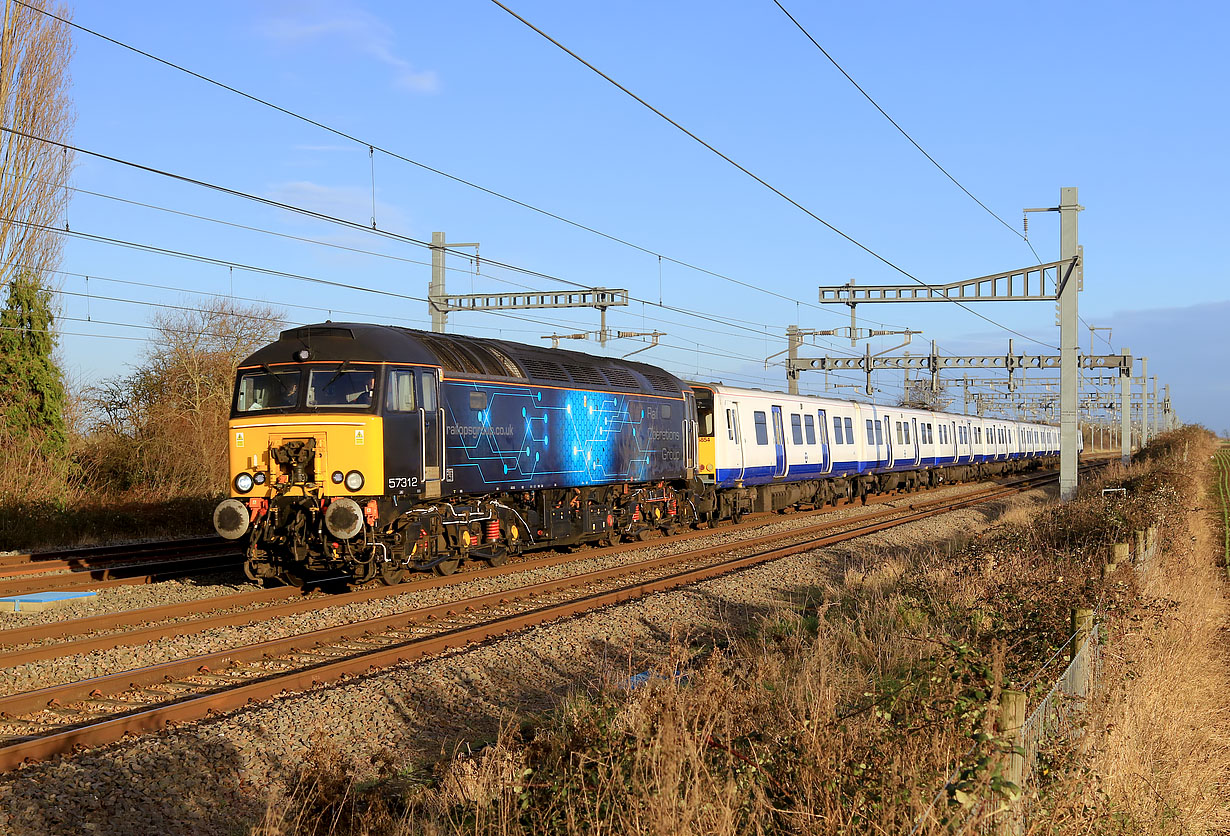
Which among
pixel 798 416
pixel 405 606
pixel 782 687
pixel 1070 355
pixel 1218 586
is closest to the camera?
pixel 782 687

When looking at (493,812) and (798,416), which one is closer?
(493,812)

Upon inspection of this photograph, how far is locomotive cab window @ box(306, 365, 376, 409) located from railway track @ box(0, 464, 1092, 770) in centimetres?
250

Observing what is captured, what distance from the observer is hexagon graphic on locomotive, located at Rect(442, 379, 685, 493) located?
1452 centimetres

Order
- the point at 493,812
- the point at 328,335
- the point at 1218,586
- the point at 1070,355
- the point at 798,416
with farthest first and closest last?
the point at 798,416 < the point at 1070,355 < the point at 1218,586 < the point at 328,335 < the point at 493,812

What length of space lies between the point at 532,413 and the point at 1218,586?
1076 centimetres

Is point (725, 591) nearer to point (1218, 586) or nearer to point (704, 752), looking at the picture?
point (1218, 586)

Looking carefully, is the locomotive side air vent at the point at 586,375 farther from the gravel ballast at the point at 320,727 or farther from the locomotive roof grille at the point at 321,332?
the gravel ballast at the point at 320,727

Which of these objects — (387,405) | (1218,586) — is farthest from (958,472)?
(387,405)

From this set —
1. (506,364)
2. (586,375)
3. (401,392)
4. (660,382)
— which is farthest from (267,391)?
(660,382)

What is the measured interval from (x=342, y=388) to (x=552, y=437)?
4.38m

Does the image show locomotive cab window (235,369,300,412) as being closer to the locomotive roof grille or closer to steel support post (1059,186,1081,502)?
the locomotive roof grille

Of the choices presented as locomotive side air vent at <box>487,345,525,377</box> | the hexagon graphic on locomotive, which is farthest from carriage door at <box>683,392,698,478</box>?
locomotive side air vent at <box>487,345,525,377</box>

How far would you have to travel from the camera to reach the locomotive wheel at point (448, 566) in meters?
15.0

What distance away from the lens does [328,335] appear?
13.6m
